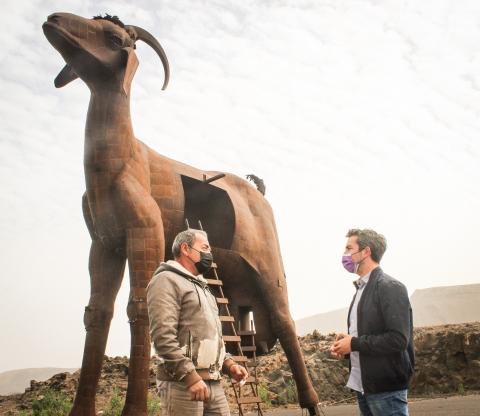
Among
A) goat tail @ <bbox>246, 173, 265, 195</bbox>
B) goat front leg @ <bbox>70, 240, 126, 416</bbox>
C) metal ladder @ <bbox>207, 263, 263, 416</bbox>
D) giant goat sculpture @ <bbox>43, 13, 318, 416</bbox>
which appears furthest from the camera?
goat tail @ <bbox>246, 173, 265, 195</bbox>

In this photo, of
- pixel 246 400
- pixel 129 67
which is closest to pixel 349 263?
pixel 246 400

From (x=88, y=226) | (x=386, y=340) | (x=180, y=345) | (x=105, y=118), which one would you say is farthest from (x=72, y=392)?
(x=386, y=340)

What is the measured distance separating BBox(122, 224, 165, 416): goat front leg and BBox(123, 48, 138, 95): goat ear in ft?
6.04

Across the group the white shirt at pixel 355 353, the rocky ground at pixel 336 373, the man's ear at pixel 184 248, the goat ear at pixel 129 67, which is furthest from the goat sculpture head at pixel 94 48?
the rocky ground at pixel 336 373

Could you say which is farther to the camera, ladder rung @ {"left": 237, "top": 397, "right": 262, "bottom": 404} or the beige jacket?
ladder rung @ {"left": 237, "top": 397, "right": 262, "bottom": 404}

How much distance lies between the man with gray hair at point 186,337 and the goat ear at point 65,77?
169 inches

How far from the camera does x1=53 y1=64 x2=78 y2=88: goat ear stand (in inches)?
286

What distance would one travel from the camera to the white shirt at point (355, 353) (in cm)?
352

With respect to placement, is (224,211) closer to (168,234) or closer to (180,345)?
(168,234)

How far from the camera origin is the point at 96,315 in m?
6.60

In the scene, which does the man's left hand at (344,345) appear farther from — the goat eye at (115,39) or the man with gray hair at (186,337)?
the goat eye at (115,39)

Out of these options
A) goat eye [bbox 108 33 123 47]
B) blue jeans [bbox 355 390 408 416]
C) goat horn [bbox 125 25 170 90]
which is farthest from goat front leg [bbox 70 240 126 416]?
blue jeans [bbox 355 390 408 416]

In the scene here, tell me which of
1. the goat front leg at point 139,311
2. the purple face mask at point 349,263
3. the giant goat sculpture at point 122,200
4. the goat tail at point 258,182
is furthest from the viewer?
the goat tail at point 258,182

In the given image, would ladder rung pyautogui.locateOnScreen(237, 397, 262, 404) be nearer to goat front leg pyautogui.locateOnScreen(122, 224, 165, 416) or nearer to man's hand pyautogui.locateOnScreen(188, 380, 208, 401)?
goat front leg pyautogui.locateOnScreen(122, 224, 165, 416)
